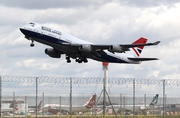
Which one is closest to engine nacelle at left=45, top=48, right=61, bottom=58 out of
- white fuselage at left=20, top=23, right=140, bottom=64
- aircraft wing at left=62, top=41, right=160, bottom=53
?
white fuselage at left=20, top=23, right=140, bottom=64

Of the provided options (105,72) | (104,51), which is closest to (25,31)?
(104,51)

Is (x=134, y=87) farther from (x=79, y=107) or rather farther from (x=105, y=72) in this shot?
(x=105, y=72)

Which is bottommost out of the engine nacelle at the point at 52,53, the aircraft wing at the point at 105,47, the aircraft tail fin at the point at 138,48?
the engine nacelle at the point at 52,53

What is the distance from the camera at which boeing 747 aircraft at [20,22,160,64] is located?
51.5 metres

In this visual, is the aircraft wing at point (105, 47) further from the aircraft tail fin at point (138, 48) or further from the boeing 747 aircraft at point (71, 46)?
the aircraft tail fin at point (138, 48)

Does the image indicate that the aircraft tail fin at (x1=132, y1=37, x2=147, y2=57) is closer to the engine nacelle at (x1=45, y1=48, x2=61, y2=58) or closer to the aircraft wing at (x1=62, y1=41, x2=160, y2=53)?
the aircraft wing at (x1=62, y1=41, x2=160, y2=53)

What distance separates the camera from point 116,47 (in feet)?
180

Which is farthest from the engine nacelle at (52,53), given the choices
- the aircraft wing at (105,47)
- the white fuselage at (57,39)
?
the aircraft wing at (105,47)

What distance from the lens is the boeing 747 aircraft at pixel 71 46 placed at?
169 feet

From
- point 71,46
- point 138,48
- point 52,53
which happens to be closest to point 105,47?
point 71,46

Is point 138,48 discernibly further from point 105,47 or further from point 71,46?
point 71,46

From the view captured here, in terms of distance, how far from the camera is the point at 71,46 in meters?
54.0

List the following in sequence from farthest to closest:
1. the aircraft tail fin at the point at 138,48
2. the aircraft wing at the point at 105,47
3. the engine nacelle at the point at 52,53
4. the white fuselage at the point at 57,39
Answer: the aircraft tail fin at the point at 138,48, the engine nacelle at the point at 52,53, the aircraft wing at the point at 105,47, the white fuselage at the point at 57,39

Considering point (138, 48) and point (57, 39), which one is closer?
point (57, 39)
